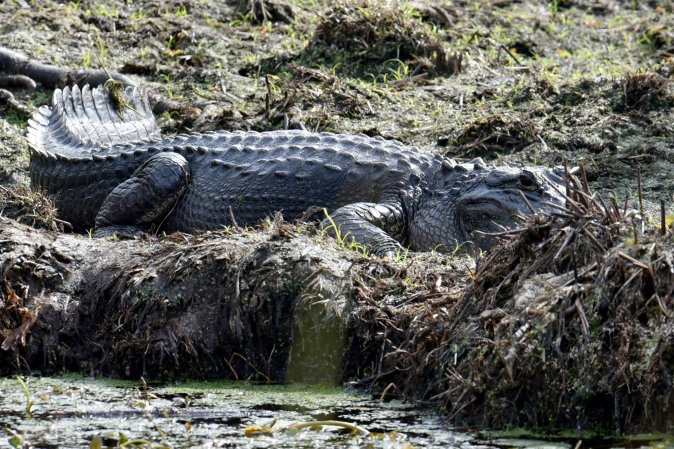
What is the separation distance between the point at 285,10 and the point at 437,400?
7294 mm

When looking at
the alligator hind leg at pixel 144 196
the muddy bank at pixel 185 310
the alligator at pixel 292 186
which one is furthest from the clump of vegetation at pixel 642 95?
the muddy bank at pixel 185 310

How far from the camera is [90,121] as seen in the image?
9227mm

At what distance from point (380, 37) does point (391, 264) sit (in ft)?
15.8

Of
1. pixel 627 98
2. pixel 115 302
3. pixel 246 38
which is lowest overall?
pixel 115 302


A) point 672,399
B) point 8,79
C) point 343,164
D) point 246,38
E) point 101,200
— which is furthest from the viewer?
point 246,38

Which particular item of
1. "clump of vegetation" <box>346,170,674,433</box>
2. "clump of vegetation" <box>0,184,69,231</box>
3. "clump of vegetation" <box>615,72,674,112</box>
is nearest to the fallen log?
"clump of vegetation" <box>0,184,69,231</box>

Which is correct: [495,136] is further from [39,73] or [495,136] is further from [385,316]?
[39,73]

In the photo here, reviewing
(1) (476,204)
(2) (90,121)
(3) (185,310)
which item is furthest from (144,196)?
(1) (476,204)

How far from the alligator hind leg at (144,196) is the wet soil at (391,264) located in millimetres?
560

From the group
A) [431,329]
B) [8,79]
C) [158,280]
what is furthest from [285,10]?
[431,329]

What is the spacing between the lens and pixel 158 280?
608 cm

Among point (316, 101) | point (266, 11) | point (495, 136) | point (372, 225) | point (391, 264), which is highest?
point (266, 11)

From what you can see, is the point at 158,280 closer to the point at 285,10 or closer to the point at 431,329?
the point at 431,329

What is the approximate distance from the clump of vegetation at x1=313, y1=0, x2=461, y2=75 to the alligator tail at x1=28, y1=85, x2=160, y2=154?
1927 mm
